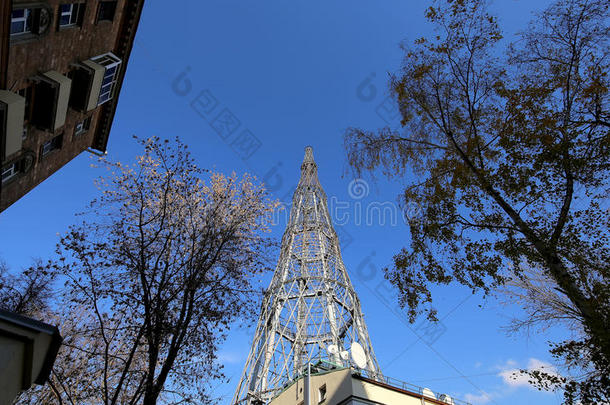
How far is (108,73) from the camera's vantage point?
16.5 m

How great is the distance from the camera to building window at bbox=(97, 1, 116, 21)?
564 inches

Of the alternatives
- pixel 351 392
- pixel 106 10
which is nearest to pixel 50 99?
pixel 106 10

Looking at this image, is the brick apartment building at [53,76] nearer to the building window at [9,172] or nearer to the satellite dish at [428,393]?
the building window at [9,172]

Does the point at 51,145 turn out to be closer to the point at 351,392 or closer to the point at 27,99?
the point at 27,99

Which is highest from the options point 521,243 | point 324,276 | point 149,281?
point 324,276

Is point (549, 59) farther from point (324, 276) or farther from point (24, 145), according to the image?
point (324, 276)

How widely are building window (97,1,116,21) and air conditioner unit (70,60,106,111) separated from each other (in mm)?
1868

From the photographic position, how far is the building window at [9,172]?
12.6 m

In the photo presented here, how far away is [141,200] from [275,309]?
1896cm

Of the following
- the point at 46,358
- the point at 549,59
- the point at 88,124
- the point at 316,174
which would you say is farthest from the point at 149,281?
the point at 316,174

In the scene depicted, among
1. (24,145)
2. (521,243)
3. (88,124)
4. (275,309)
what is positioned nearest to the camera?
(521,243)

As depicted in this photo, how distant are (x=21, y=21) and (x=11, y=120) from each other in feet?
9.27

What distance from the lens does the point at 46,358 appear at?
4523 millimetres

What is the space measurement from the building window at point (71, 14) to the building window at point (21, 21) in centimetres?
148
